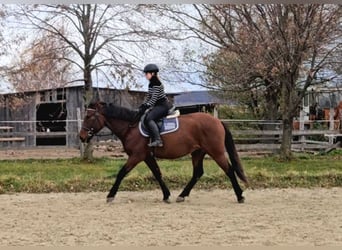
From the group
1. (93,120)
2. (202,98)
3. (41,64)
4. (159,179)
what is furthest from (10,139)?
(159,179)

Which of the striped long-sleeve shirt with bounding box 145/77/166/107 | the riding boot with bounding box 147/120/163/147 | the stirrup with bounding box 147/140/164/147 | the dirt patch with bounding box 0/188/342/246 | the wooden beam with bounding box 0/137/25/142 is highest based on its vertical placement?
the striped long-sleeve shirt with bounding box 145/77/166/107

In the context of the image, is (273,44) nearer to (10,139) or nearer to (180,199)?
(180,199)

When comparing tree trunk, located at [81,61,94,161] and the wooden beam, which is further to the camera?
the wooden beam

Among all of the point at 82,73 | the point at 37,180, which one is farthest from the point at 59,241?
the point at 82,73

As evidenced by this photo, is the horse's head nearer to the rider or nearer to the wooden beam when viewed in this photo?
the rider

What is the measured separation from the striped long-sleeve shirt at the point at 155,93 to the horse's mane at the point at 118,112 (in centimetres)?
18

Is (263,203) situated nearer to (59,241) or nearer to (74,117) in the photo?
(59,241)

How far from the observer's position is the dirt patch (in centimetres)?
299

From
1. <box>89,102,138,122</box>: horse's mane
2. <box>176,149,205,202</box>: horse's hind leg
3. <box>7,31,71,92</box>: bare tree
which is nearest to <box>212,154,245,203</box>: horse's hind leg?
<box>176,149,205,202</box>: horse's hind leg

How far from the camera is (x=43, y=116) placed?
822 cm

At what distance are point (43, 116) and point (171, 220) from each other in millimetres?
5127

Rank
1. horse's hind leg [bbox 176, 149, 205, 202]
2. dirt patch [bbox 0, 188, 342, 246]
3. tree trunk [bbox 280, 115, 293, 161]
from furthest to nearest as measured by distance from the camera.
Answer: tree trunk [bbox 280, 115, 293, 161] < horse's hind leg [bbox 176, 149, 205, 202] < dirt patch [bbox 0, 188, 342, 246]

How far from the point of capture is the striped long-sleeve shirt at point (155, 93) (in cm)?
424

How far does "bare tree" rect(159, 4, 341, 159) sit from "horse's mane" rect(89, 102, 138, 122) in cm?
266
